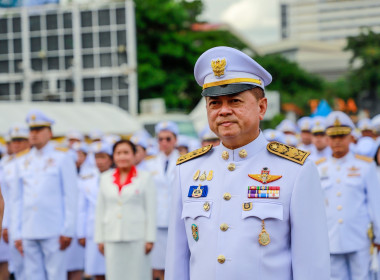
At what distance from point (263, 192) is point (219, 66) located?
1.92 feet

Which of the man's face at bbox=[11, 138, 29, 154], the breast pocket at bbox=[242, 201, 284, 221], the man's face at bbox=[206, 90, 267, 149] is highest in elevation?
the man's face at bbox=[11, 138, 29, 154]

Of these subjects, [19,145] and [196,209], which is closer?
[196,209]

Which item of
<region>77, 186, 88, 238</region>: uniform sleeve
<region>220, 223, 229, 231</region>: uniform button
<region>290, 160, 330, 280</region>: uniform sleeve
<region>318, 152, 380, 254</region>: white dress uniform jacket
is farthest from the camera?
<region>77, 186, 88, 238</region>: uniform sleeve

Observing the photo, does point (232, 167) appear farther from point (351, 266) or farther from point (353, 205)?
point (351, 266)

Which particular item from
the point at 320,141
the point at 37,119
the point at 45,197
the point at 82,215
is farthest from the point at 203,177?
the point at 320,141

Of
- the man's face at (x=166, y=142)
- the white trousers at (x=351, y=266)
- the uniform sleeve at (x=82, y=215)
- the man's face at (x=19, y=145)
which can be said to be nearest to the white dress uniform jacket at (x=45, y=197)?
the uniform sleeve at (x=82, y=215)

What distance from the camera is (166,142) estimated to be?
29.7 feet

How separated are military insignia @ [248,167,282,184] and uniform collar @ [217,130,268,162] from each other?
Result: 97 millimetres

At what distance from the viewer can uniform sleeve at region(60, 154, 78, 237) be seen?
24.6ft

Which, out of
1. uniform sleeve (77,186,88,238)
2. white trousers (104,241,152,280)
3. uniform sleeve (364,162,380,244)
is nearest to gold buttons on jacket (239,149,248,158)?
uniform sleeve (364,162,380,244)

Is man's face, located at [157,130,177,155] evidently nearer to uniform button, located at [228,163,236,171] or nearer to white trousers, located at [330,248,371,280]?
white trousers, located at [330,248,371,280]

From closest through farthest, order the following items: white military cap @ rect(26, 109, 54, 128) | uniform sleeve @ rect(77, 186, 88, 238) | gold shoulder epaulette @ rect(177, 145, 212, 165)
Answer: gold shoulder epaulette @ rect(177, 145, 212, 165) → white military cap @ rect(26, 109, 54, 128) → uniform sleeve @ rect(77, 186, 88, 238)

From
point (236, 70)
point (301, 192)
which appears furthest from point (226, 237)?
point (236, 70)

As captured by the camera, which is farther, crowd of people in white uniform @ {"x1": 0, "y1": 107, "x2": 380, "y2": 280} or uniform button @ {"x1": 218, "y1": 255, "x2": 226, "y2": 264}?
crowd of people in white uniform @ {"x1": 0, "y1": 107, "x2": 380, "y2": 280}
